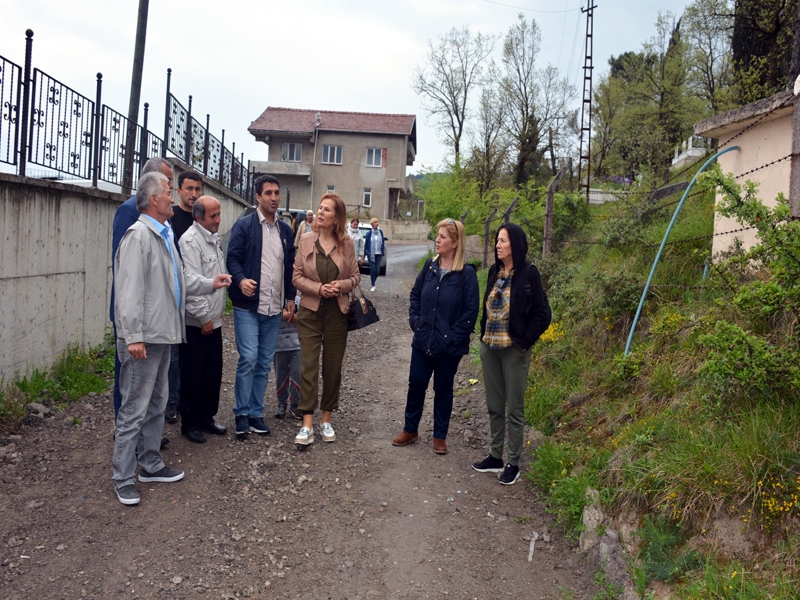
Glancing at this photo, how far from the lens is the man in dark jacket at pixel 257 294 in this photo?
5.78 meters

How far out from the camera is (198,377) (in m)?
5.57

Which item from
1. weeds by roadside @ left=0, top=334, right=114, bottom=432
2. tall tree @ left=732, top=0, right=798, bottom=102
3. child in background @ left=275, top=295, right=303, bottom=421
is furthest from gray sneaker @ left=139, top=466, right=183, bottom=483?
tall tree @ left=732, top=0, right=798, bottom=102

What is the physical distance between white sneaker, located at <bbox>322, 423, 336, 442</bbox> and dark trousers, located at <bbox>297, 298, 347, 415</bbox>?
167 millimetres

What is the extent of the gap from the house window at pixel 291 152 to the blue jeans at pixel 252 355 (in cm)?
4593

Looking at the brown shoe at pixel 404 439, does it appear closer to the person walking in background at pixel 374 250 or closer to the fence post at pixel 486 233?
the fence post at pixel 486 233

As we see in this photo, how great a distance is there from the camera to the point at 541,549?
14.4 feet

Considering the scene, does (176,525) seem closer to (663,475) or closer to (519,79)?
(663,475)

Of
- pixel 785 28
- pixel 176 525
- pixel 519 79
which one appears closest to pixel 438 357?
pixel 176 525

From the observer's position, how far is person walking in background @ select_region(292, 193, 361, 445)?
231 inches

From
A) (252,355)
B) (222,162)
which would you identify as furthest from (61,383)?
(222,162)

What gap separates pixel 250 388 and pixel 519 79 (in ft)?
122

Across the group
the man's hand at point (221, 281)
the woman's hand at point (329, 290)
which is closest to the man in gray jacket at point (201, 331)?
the man's hand at point (221, 281)

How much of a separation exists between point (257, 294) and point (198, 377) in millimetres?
834

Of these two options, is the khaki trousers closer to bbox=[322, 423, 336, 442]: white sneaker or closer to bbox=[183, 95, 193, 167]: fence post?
bbox=[322, 423, 336, 442]: white sneaker
